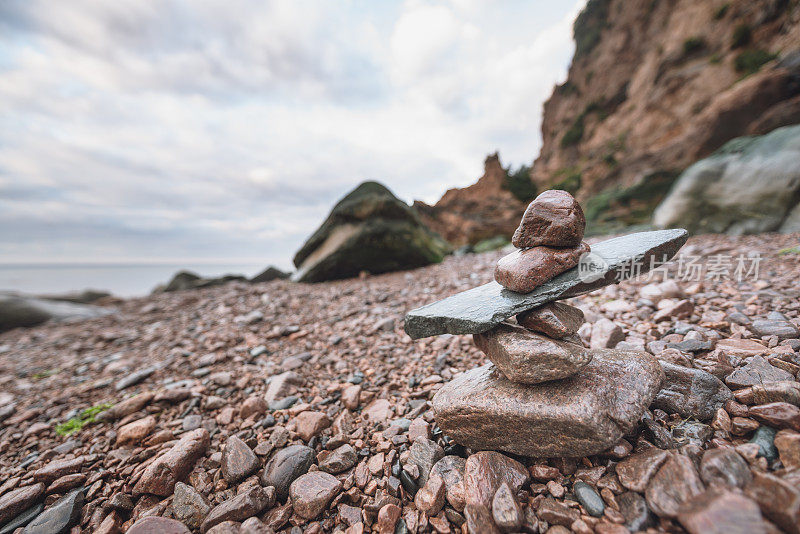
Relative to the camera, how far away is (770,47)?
10.1 m

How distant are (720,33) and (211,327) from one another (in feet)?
75.3

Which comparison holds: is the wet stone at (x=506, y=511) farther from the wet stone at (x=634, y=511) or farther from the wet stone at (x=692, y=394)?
the wet stone at (x=692, y=394)

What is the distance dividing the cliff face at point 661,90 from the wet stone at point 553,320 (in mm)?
11529

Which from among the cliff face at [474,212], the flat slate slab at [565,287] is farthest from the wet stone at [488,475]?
the cliff face at [474,212]

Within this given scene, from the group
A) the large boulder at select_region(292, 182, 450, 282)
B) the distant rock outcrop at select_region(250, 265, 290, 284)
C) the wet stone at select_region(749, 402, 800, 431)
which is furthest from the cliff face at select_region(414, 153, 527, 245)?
the wet stone at select_region(749, 402, 800, 431)

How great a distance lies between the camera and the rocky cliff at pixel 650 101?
9.15 meters

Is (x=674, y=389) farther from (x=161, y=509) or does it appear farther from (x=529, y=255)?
(x=161, y=509)

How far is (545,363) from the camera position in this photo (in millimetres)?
1649

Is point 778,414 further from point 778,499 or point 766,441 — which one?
point 778,499

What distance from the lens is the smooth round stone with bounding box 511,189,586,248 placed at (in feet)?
6.25

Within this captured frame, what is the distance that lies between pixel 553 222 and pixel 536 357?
97 centimetres

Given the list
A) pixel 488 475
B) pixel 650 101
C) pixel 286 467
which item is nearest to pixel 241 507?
pixel 286 467

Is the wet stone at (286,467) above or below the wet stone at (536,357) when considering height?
below

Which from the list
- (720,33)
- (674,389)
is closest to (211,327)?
(674,389)
